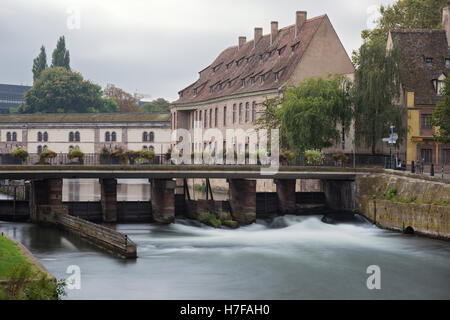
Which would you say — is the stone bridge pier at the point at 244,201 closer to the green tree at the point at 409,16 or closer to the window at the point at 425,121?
the window at the point at 425,121

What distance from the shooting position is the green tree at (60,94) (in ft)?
417

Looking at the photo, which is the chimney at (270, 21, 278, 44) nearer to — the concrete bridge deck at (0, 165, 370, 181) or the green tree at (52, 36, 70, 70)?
the concrete bridge deck at (0, 165, 370, 181)

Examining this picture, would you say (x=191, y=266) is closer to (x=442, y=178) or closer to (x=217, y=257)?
(x=217, y=257)

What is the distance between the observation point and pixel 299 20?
69.8m

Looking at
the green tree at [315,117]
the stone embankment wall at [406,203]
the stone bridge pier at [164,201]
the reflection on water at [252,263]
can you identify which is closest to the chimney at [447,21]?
the green tree at [315,117]

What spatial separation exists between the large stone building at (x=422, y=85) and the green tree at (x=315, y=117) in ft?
16.1

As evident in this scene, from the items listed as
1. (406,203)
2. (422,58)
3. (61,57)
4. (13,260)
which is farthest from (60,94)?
(13,260)

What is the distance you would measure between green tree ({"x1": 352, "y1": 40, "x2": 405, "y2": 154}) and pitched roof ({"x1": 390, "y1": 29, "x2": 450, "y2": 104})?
1.68 meters

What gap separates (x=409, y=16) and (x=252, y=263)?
146 ft

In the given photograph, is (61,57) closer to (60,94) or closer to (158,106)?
(60,94)

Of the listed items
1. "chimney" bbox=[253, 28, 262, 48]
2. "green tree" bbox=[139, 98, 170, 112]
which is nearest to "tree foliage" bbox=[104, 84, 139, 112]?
"green tree" bbox=[139, 98, 170, 112]

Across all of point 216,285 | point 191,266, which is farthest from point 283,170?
point 216,285

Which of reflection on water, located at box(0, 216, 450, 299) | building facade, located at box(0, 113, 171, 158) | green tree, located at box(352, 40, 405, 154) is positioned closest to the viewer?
reflection on water, located at box(0, 216, 450, 299)

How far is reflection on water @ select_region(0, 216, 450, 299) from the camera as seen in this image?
26531mm
